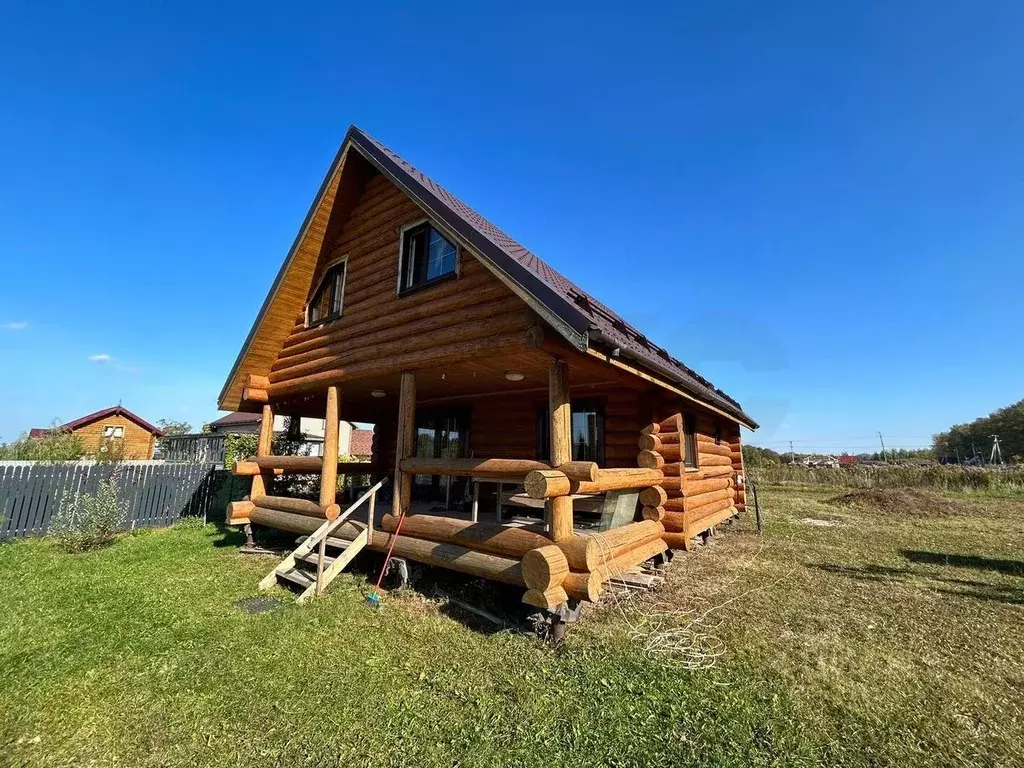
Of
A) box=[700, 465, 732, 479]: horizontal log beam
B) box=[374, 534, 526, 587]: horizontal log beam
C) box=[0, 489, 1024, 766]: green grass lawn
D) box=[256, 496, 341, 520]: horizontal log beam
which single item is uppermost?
box=[700, 465, 732, 479]: horizontal log beam

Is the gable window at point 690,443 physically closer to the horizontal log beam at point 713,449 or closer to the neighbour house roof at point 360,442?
the horizontal log beam at point 713,449

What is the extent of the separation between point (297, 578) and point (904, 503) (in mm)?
22216

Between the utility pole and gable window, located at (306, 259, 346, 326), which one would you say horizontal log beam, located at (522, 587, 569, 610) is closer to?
gable window, located at (306, 259, 346, 326)

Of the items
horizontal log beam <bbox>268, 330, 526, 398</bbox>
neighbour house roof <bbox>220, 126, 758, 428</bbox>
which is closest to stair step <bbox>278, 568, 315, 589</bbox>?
horizontal log beam <bbox>268, 330, 526, 398</bbox>

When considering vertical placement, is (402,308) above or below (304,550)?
above

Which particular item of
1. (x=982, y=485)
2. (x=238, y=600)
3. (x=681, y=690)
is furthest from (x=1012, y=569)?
(x=982, y=485)

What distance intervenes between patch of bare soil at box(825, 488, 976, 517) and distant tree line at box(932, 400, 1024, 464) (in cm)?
4449

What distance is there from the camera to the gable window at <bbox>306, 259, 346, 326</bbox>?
9445mm

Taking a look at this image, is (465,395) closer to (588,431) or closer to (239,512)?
(588,431)

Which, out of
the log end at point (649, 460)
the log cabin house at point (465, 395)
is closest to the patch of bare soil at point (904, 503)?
the log cabin house at point (465, 395)

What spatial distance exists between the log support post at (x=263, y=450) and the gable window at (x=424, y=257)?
17.6 ft

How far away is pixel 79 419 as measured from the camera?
106 ft

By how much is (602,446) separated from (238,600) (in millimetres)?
6592

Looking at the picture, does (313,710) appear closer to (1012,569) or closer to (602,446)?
(602,446)
